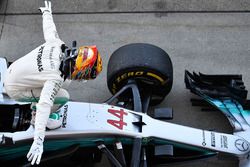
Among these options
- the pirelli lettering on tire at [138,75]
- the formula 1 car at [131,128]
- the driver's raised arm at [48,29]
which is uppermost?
the driver's raised arm at [48,29]

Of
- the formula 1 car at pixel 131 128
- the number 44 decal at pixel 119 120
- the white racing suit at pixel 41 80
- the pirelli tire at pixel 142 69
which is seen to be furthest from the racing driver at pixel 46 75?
the pirelli tire at pixel 142 69

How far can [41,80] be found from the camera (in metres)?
3.56

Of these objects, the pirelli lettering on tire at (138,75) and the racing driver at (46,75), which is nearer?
the racing driver at (46,75)

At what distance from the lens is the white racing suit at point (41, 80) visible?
3.42m

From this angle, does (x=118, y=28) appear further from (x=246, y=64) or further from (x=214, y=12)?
(x=246, y=64)

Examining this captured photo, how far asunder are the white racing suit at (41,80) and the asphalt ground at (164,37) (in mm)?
1485

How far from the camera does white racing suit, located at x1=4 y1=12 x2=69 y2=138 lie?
342 centimetres

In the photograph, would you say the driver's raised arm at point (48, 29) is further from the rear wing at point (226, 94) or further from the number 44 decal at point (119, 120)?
the rear wing at point (226, 94)

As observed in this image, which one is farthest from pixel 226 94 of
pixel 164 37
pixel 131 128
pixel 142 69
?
pixel 164 37

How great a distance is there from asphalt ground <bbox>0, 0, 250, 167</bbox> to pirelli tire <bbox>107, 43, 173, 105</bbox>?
0.55 metres

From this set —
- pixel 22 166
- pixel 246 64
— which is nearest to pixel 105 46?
pixel 246 64

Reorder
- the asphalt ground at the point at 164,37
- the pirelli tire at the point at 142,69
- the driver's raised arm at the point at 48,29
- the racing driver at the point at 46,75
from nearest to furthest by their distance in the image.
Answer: the racing driver at the point at 46,75 < the driver's raised arm at the point at 48,29 < the pirelli tire at the point at 142,69 < the asphalt ground at the point at 164,37

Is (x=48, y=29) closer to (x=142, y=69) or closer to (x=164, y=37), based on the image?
(x=142, y=69)

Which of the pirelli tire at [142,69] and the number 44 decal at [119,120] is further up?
the pirelli tire at [142,69]
